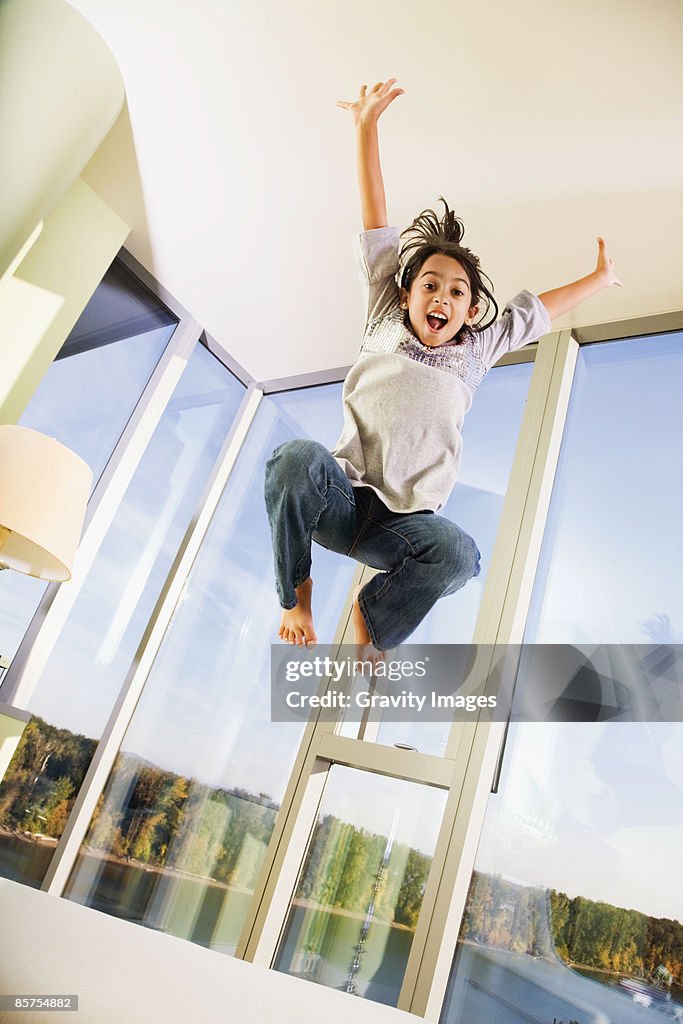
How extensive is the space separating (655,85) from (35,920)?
255 centimetres

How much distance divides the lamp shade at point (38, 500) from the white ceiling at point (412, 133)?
1.33m

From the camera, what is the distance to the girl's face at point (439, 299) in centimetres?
206

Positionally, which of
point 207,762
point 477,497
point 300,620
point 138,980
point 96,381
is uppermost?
point 96,381

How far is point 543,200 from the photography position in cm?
268

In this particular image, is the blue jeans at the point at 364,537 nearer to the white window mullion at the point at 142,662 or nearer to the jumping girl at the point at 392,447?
the jumping girl at the point at 392,447

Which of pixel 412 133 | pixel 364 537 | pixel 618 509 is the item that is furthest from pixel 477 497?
pixel 412 133

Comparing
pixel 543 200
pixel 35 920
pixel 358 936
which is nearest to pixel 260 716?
pixel 358 936

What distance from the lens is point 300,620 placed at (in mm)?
2139

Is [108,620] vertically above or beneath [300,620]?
above

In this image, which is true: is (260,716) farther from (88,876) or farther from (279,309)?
(279,309)

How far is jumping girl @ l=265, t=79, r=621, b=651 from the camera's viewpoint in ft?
6.50

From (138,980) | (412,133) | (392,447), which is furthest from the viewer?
(412,133)

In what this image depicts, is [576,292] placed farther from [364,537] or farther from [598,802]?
[598,802]

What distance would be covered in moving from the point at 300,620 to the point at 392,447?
54 centimetres
